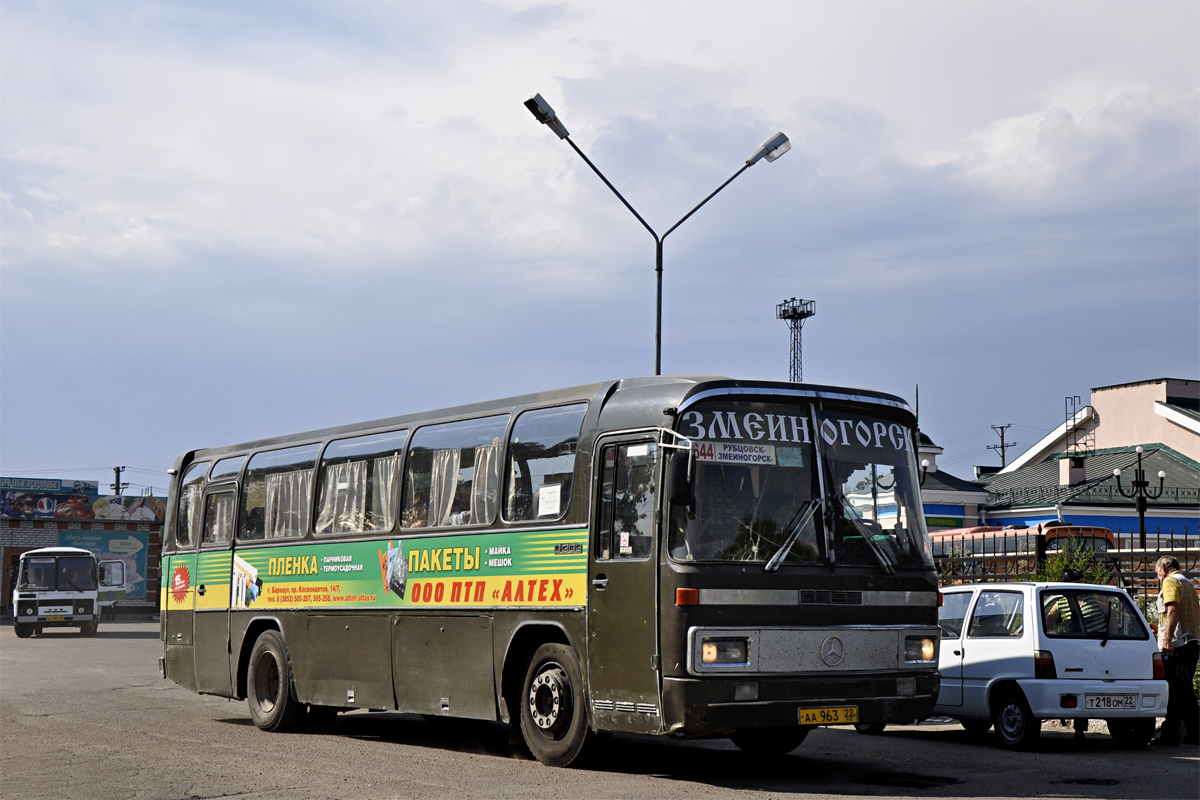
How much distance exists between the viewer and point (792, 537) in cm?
1016

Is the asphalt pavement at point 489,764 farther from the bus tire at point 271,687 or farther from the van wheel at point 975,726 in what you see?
the bus tire at point 271,687

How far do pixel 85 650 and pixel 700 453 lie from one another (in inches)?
1071

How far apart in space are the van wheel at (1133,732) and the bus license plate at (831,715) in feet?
13.4

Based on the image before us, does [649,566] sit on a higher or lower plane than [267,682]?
higher

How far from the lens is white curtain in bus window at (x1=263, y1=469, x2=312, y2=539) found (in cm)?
1490

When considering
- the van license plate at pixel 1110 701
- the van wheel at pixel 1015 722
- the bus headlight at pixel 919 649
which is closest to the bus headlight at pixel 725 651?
the bus headlight at pixel 919 649

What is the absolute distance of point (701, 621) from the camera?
9766mm

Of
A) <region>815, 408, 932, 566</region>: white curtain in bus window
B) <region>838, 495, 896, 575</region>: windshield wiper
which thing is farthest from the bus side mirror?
<region>838, 495, 896, 575</region>: windshield wiper

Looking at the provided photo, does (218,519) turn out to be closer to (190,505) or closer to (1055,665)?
(190,505)

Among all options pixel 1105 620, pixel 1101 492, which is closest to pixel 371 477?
pixel 1105 620

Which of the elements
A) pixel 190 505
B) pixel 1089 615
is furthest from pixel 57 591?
pixel 1089 615

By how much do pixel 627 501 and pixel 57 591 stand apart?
123ft

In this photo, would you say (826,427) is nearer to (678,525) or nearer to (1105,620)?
(678,525)

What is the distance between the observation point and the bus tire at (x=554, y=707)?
35.3 ft
